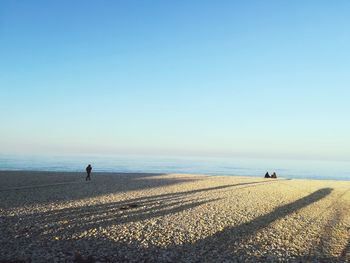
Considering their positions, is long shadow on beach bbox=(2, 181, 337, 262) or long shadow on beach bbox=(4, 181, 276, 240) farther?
long shadow on beach bbox=(4, 181, 276, 240)

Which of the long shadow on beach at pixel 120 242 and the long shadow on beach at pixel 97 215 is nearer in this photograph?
the long shadow on beach at pixel 120 242

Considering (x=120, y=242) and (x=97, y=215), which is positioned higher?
(x=97, y=215)

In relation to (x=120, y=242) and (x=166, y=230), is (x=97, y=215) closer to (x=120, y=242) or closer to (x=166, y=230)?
(x=166, y=230)

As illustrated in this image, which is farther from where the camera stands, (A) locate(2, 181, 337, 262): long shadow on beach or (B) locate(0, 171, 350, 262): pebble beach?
(B) locate(0, 171, 350, 262): pebble beach

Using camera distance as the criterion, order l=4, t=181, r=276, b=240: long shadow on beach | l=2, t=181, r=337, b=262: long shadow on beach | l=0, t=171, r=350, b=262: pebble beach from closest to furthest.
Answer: l=2, t=181, r=337, b=262: long shadow on beach
l=0, t=171, r=350, b=262: pebble beach
l=4, t=181, r=276, b=240: long shadow on beach

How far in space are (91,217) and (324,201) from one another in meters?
18.6

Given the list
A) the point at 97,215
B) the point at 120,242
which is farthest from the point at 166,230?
Result: the point at 97,215

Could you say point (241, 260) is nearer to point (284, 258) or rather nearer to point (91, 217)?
point (284, 258)

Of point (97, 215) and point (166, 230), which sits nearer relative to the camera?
point (166, 230)

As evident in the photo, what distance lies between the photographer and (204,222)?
16.0m

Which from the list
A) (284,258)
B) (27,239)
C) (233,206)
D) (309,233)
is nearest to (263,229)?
(309,233)

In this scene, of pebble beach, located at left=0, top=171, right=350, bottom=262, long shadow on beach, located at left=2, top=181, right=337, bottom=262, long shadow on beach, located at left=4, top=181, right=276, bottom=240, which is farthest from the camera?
long shadow on beach, located at left=4, top=181, right=276, bottom=240

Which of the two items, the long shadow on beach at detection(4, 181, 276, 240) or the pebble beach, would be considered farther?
the long shadow on beach at detection(4, 181, 276, 240)

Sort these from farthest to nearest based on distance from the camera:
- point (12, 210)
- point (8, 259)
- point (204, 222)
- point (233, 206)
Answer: point (233, 206) → point (12, 210) → point (204, 222) → point (8, 259)
